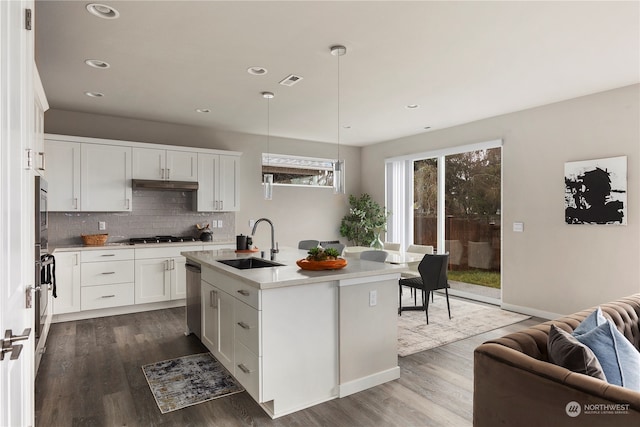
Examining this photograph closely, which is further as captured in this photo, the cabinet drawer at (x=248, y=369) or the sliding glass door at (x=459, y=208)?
the sliding glass door at (x=459, y=208)

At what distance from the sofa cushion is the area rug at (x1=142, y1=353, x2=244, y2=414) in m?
2.18

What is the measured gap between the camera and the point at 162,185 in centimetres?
530

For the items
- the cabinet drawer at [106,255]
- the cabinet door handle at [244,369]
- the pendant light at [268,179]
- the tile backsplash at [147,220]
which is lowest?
the cabinet door handle at [244,369]

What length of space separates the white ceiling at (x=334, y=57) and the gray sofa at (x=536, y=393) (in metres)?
2.12

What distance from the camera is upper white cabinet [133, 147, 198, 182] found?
5.26 metres

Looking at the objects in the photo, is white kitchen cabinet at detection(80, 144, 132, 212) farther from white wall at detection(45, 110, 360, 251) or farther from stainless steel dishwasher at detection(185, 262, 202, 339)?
stainless steel dishwasher at detection(185, 262, 202, 339)

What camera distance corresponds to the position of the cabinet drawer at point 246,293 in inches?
96.4

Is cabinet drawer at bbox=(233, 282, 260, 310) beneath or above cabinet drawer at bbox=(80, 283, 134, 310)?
above

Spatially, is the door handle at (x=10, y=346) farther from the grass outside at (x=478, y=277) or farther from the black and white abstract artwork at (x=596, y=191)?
the grass outside at (x=478, y=277)

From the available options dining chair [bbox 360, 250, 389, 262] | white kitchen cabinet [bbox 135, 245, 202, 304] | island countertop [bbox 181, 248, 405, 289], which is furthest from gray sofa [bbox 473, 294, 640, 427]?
white kitchen cabinet [bbox 135, 245, 202, 304]

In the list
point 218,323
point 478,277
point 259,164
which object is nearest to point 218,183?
point 259,164

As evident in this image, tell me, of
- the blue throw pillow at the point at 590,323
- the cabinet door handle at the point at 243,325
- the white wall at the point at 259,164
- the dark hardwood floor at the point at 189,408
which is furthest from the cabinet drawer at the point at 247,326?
the white wall at the point at 259,164

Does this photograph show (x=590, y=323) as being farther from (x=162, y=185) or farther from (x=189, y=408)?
(x=162, y=185)

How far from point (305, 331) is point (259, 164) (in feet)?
14.9
